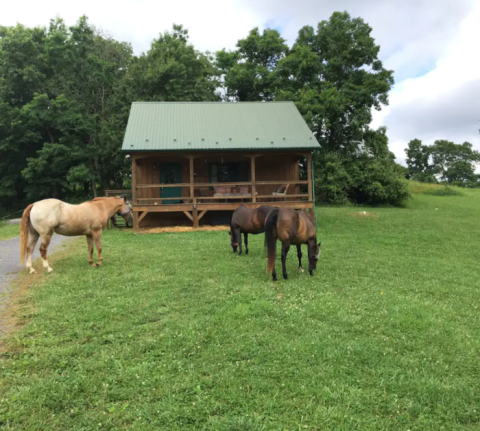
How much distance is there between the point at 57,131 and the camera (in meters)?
28.5

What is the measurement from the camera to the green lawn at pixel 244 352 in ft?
8.92

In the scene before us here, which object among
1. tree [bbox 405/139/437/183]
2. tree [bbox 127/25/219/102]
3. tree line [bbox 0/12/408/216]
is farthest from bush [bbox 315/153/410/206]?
tree [bbox 405/139/437/183]

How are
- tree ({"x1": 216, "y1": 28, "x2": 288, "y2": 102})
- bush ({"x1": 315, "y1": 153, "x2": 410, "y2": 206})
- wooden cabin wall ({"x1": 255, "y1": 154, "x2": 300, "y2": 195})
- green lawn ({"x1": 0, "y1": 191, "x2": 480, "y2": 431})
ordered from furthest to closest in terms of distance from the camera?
tree ({"x1": 216, "y1": 28, "x2": 288, "y2": 102}) < bush ({"x1": 315, "y1": 153, "x2": 410, "y2": 206}) < wooden cabin wall ({"x1": 255, "y1": 154, "x2": 300, "y2": 195}) < green lawn ({"x1": 0, "y1": 191, "x2": 480, "y2": 431})

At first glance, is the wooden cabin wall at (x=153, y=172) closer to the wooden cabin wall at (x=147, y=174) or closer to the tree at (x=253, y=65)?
the wooden cabin wall at (x=147, y=174)

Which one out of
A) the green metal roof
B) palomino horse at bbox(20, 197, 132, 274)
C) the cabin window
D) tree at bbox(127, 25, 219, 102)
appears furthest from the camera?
tree at bbox(127, 25, 219, 102)

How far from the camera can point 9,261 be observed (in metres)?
8.21

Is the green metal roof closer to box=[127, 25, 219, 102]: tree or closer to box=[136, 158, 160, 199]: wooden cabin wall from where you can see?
box=[136, 158, 160, 199]: wooden cabin wall

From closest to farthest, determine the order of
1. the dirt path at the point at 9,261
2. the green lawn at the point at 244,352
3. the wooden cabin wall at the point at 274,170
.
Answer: the green lawn at the point at 244,352, the dirt path at the point at 9,261, the wooden cabin wall at the point at 274,170

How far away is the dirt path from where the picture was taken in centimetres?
574

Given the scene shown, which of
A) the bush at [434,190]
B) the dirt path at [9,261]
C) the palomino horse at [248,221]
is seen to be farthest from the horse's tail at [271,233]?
the bush at [434,190]

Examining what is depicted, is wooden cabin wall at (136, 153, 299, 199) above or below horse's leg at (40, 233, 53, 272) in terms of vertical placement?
above

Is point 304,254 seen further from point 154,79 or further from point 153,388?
point 154,79

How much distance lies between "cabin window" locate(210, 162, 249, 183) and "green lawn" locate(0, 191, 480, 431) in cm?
1038

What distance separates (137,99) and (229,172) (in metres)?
13.4
